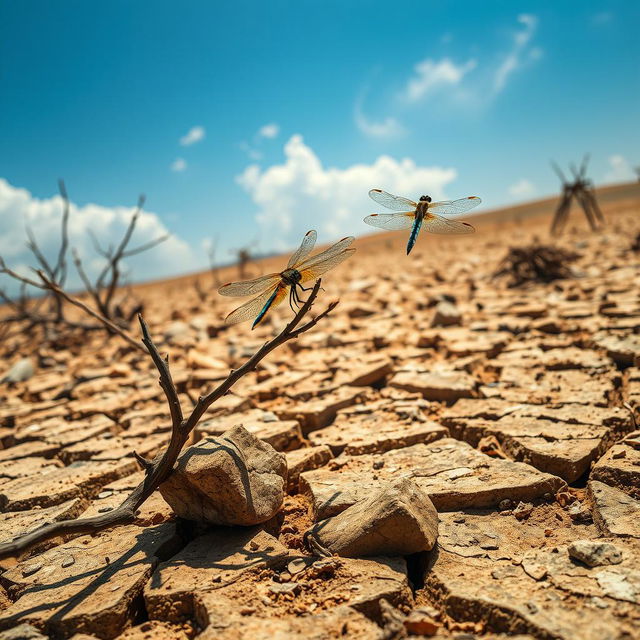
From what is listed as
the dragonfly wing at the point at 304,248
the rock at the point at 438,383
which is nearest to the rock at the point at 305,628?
the dragonfly wing at the point at 304,248

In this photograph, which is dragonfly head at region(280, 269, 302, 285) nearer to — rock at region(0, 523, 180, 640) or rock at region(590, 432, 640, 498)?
rock at region(0, 523, 180, 640)

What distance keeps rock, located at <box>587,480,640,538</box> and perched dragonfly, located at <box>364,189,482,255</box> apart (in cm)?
115

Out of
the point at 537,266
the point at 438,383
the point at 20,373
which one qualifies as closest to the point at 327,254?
the point at 438,383

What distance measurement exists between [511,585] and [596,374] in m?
2.07

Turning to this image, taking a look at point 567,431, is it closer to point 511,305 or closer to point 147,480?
point 147,480

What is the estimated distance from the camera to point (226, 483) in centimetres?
160

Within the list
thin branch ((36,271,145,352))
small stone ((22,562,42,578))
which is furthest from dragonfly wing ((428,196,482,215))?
small stone ((22,562,42,578))

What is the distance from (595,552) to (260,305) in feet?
4.42

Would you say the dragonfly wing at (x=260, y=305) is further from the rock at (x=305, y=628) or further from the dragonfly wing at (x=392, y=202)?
the rock at (x=305, y=628)

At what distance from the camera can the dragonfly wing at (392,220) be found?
1854 millimetres

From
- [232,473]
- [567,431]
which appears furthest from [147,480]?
[567,431]

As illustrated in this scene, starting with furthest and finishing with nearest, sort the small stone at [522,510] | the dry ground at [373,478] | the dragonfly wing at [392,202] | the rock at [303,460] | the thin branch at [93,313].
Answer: the thin branch at [93,313]
the rock at [303,460]
the dragonfly wing at [392,202]
the small stone at [522,510]
the dry ground at [373,478]

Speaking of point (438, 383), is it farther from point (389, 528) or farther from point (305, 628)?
point (305, 628)

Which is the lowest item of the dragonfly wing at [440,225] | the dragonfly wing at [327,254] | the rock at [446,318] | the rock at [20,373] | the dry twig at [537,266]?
the rock at [446,318]
